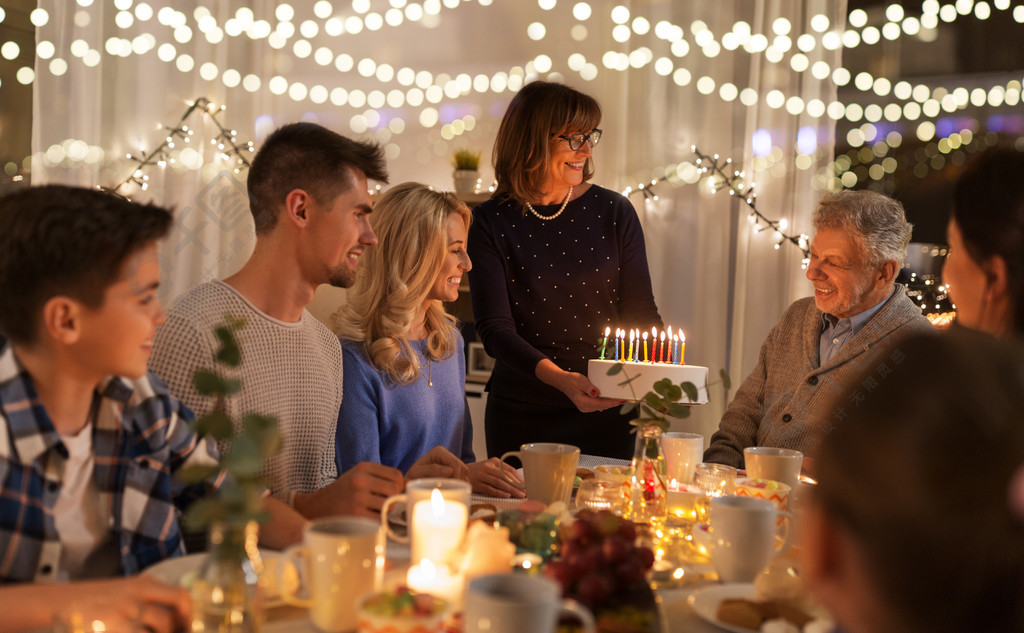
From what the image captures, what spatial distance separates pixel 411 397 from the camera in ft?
7.43

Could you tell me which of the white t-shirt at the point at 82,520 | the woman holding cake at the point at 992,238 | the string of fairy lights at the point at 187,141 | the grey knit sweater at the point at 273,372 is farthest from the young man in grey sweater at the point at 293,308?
the string of fairy lights at the point at 187,141

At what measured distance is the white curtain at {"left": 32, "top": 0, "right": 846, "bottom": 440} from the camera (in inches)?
152

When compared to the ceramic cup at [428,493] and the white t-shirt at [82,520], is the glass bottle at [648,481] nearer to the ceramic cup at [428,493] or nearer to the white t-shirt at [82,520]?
the ceramic cup at [428,493]

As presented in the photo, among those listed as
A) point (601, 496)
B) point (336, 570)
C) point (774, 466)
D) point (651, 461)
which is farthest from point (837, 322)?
point (336, 570)

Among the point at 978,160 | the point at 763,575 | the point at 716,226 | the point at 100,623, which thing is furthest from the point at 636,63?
Result: the point at 100,623

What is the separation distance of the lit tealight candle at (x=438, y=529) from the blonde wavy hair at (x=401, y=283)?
109 centimetres

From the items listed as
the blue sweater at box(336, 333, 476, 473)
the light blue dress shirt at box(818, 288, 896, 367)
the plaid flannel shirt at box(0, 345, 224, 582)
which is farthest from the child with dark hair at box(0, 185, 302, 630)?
the light blue dress shirt at box(818, 288, 896, 367)

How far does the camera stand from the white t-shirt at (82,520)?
1270 millimetres

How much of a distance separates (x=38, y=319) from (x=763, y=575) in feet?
3.61

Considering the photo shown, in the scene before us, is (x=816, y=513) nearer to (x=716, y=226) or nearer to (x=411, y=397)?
(x=411, y=397)

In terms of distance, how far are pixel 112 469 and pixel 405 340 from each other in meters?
1.05

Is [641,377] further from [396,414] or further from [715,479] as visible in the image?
[396,414]

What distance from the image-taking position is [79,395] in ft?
4.25

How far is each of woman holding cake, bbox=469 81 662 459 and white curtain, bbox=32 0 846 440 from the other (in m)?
1.12
